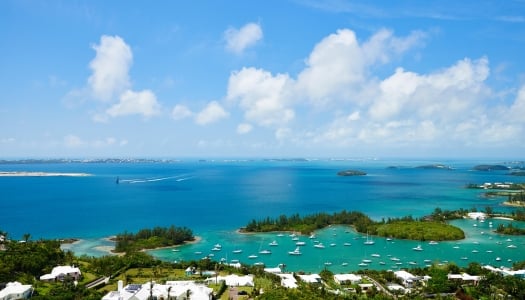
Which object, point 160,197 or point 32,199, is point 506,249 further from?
point 32,199

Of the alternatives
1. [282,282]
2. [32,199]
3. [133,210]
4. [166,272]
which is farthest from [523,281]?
[32,199]

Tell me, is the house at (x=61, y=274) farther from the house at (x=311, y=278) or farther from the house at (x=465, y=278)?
the house at (x=465, y=278)

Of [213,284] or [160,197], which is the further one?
[160,197]

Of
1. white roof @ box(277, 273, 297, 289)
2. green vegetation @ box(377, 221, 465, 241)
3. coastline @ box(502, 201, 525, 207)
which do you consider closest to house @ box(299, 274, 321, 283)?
white roof @ box(277, 273, 297, 289)

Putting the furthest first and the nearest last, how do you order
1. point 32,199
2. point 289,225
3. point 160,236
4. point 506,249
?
1. point 32,199
2. point 289,225
3. point 160,236
4. point 506,249

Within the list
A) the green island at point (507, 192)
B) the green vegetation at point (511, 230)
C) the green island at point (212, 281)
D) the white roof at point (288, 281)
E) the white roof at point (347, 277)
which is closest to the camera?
A: the green island at point (212, 281)

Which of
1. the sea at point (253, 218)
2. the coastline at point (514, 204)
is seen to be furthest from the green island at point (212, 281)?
the coastline at point (514, 204)

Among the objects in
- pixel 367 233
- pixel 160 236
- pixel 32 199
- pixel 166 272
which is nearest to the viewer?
pixel 166 272
